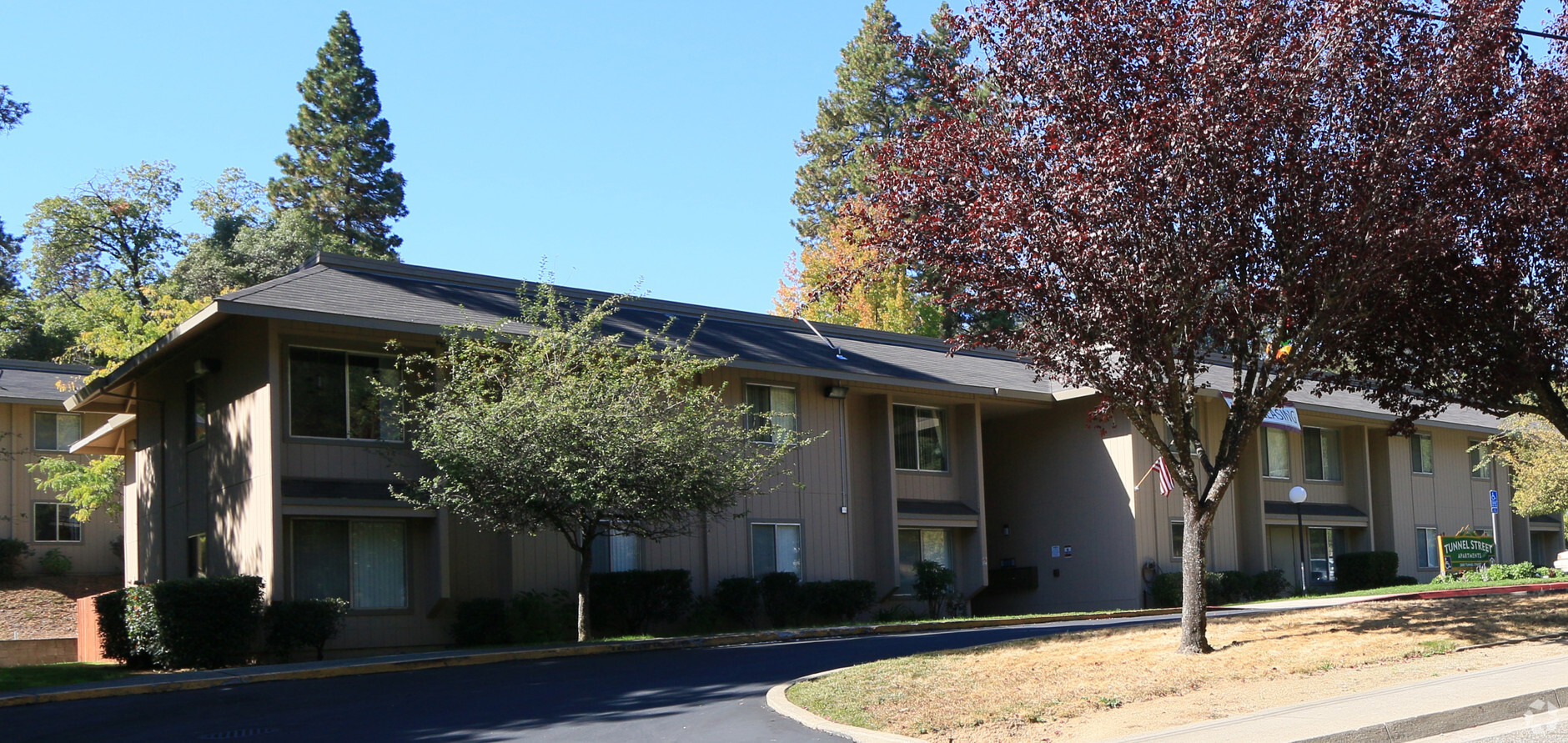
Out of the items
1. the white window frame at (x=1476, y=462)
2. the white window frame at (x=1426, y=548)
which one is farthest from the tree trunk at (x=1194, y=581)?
the white window frame at (x=1476, y=462)

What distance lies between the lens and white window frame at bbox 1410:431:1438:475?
1473 inches

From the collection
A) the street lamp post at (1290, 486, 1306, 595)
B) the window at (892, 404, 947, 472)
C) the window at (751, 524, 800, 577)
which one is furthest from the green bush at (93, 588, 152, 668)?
the street lamp post at (1290, 486, 1306, 595)

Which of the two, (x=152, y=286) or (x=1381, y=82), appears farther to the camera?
(x=152, y=286)

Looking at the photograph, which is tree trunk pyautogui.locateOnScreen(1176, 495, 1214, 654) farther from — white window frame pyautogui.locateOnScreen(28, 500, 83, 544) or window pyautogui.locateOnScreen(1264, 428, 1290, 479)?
white window frame pyautogui.locateOnScreen(28, 500, 83, 544)

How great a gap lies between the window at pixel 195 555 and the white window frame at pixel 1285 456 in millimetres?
24283

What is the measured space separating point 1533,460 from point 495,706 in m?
31.8

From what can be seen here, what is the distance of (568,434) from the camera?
62.4 feet

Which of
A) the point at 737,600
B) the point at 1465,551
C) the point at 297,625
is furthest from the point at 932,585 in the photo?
the point at 297,625

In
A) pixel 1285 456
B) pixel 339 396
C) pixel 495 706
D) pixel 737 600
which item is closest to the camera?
pixel 495 706

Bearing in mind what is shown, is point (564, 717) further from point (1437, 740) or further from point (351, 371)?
point (351, 371)

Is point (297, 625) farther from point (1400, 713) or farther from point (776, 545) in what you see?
point (1400, 713)

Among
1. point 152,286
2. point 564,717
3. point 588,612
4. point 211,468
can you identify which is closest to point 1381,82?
point 564,717

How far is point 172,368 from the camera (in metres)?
24.2

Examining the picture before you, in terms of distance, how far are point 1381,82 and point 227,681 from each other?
14.4 meters
